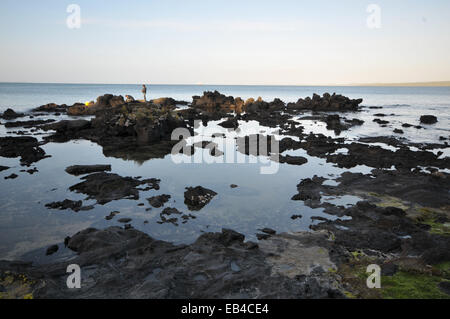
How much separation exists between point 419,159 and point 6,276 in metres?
29.9

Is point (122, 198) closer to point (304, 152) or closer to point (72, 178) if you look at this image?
point (72, 178)

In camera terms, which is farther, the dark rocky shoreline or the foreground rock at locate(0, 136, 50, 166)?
the foreground rock at locate(0, 136, 50, 166)

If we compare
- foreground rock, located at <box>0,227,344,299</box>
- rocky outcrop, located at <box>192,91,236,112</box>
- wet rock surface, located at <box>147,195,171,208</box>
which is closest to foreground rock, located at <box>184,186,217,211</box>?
wet rock surface, located at <box>147,195,171,208</box>

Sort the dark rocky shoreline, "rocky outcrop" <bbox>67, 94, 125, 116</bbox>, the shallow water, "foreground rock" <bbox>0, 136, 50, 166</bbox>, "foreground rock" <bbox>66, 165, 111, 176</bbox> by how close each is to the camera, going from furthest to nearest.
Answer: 1. "rocky outcrop" <bbox>67, 94, 125, 116</bbox>
2. "foreground rock" <bbox>0, 136, 50, 166</bbox>
3. "foreground rock" <bbox>66, 165, 111, 176</bbox>
4. the shallow water
5. the dark rocky shoreline

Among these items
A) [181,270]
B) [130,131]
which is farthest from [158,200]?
[130,131]

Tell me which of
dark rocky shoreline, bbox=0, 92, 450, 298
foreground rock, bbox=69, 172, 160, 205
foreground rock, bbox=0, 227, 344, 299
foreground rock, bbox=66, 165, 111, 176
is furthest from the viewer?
foreground rock, bbox=66, 165, 111, 176

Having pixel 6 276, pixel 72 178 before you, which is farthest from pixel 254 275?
pixel 72 178

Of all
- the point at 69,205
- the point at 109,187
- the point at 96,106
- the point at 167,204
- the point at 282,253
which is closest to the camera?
the point at 282,253

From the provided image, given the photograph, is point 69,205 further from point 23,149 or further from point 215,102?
point 215,102

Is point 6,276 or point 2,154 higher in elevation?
point 2,154

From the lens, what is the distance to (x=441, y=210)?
1502cm

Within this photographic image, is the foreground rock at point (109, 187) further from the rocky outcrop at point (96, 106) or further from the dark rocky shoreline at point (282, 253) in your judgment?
the rocky outcrop at point (96, 106)

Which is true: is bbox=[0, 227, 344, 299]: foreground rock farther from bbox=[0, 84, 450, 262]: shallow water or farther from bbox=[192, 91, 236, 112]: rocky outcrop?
bbox=[192, 91, 236, 112]: rocky outcrop

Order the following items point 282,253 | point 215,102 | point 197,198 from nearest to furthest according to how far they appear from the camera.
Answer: point 282,253 < point 197,198 < point 215,102
